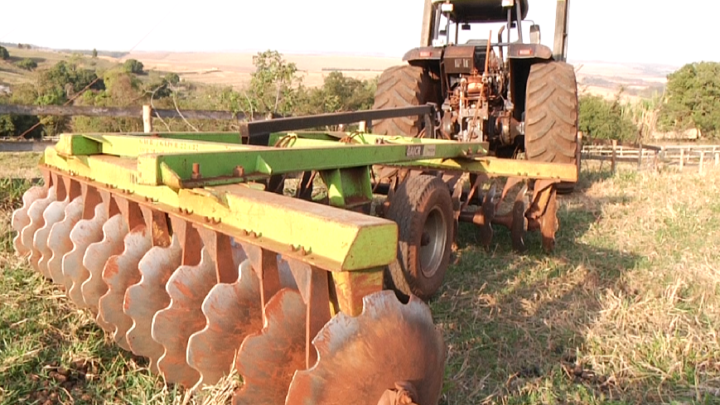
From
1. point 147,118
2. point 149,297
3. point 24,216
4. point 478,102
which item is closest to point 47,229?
point 24,216

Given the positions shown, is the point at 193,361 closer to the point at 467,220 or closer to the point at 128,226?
the point at 128,226

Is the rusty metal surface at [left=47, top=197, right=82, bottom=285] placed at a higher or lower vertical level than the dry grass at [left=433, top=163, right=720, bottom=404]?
higher

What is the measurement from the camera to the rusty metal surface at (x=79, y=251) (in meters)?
2.70

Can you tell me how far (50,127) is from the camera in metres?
15.0

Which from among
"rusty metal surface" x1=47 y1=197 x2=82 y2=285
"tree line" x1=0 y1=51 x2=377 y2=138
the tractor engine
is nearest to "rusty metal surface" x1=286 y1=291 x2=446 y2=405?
"rusty metal surface" x1=47 y1=197 x2=82 y2=285

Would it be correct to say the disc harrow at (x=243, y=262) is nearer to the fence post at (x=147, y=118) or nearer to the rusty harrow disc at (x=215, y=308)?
the rusty harrow disc at (x=215, y=308)

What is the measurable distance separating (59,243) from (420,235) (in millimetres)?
1732

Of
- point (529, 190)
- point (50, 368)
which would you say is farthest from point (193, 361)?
point (529, 190)

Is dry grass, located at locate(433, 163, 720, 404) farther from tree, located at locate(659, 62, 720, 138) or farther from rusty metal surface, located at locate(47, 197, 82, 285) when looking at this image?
tree, located at locate(659, 62, 720, 138)

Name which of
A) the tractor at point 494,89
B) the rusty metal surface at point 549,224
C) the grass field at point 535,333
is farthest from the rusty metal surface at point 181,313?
the tractor at point 494,89

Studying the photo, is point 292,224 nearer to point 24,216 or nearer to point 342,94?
point 24,216

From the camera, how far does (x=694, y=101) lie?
2775 centimetres

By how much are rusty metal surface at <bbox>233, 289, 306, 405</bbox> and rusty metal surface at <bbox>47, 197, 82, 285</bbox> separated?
1.60m

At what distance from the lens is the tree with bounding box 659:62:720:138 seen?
1075 inches
